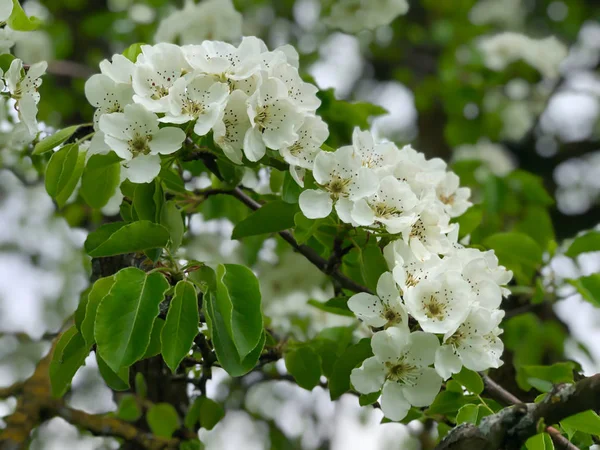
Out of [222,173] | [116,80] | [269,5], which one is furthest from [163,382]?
[269,5]

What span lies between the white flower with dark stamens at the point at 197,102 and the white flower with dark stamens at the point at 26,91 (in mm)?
261

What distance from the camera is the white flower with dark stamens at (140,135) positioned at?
1.28 m

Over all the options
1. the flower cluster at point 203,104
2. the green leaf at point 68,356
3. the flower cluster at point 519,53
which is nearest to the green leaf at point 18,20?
the flower cluster at point 203,104

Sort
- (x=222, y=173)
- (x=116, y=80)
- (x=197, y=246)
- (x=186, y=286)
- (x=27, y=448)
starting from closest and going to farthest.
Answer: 1. (x=186, y=286)
2. (x=116, y=80)
3. (x=222, y=173)
4. (x=27, y=448)
5. (x=197, y=246)

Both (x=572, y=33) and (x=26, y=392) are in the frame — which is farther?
(x=572, y=33)

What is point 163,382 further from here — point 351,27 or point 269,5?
point 269,5

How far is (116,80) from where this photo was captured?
4.42 ft

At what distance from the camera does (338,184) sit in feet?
4.44

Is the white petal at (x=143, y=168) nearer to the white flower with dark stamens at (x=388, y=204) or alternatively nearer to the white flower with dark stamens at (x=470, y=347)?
the white flower with dark stamens at (x=388, y=204)

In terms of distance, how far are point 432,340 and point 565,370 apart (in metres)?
0.53

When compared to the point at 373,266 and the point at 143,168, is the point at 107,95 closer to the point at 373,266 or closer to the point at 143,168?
the point at 143,168

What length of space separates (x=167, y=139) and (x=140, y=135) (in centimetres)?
5

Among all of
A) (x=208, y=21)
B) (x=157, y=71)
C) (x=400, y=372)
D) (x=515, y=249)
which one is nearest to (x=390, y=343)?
(x=400, y=372)

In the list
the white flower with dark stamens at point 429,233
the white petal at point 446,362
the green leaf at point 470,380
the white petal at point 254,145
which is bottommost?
the green leaf at point 470,380
